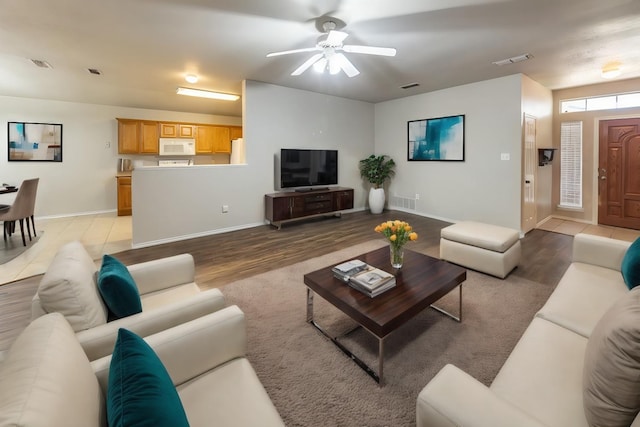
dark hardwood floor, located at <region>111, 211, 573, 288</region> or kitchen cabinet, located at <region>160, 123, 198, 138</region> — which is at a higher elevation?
kitchen cabinet, located at <region>160, 123, 198, 138</region>

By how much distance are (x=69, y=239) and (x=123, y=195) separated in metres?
2.15

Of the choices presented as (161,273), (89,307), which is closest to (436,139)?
(161,273)

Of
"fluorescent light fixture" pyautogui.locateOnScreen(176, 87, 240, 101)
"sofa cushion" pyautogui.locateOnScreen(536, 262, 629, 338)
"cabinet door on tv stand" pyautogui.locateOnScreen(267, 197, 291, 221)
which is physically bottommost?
"sofa cushion" pyautogui.locateOnScreen(536, 262, 629, 338)

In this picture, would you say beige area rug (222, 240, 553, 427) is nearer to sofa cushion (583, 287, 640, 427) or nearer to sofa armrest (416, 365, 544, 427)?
sofa armrest (416, 365, 544, 427)

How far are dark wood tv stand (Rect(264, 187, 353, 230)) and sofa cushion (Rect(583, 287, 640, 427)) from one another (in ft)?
15.1

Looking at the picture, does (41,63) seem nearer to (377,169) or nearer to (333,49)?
(333,49)

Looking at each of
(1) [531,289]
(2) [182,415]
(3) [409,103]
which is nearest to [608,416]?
(2) [182,415]

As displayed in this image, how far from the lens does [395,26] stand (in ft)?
9.92

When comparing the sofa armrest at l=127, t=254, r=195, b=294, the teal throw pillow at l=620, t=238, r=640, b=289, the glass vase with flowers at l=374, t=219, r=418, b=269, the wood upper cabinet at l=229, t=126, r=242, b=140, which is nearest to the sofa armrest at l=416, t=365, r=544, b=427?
the glass vase with flowers at l=374, t=219, r=418, b=269

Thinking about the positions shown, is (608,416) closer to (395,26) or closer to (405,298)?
(405,298)

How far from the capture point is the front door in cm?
496

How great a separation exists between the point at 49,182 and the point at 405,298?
25.9 ft

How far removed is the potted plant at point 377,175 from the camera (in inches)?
260

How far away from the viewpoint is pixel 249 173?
5.31m
